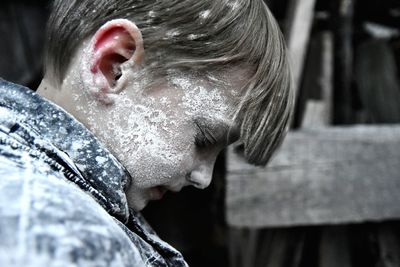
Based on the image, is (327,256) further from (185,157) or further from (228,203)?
(185,157)

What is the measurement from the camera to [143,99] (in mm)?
1011

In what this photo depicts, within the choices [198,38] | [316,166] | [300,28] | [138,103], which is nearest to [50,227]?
[138,103]

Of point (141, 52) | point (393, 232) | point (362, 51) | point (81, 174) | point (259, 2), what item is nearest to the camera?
point (81, 174)

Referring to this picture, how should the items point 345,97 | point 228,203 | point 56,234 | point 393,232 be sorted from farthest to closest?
point 345,97
point 393,232
point 228,203
point 56,234

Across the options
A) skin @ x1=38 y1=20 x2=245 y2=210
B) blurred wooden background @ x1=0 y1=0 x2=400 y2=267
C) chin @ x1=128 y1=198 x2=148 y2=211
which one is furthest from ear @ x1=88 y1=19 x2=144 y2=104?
blurred wooden background @ x1=0 y1=0 x2=400 y2=267

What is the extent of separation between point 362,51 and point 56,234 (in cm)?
210

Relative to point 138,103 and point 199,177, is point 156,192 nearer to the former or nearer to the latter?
point 199,177

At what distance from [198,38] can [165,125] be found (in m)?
0.17

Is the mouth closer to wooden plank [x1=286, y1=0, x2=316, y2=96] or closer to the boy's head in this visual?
the boy's head

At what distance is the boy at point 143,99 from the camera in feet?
2.93

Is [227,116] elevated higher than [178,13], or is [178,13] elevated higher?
[178,13]

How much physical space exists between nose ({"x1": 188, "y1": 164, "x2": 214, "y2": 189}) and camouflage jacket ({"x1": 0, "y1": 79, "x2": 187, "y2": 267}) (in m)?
0.16

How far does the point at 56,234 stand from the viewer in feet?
2.27

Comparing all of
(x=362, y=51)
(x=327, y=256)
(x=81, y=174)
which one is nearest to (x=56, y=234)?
(x=81, y=174)
